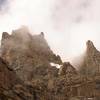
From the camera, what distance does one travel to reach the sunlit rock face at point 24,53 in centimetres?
16304

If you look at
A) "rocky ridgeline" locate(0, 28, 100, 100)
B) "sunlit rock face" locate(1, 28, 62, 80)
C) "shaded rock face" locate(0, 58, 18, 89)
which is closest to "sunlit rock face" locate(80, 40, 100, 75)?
"rocky ridgeline" locate(0, 28, 100, 100)

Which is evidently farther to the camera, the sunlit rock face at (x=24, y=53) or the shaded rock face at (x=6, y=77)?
the sunlit rock face at (x=24, y=53)

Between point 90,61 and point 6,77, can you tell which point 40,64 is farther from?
point 6,77

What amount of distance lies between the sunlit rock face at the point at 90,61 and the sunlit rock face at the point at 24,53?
56.0 feet

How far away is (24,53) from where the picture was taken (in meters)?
176

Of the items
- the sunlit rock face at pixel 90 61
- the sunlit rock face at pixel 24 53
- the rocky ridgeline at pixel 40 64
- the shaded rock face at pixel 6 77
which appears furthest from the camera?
the sunlit rock face at pixel 24 53

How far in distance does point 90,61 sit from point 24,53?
3407 centimetres

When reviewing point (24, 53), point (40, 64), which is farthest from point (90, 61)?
point (24, 53)

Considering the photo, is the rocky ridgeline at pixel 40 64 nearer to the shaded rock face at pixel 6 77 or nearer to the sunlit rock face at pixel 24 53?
the sunlit rock face at pixel 24 53

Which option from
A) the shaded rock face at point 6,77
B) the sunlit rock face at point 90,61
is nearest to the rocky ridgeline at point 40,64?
the sunlit rock face at point 90,61

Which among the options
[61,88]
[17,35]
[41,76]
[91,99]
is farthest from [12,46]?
[91,99]

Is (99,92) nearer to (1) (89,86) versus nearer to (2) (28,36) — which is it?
(1) (89,86)

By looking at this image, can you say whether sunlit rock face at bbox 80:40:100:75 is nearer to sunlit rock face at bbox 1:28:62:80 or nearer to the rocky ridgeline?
the rocky ridgeline

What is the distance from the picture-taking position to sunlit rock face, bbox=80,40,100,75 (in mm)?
162750
